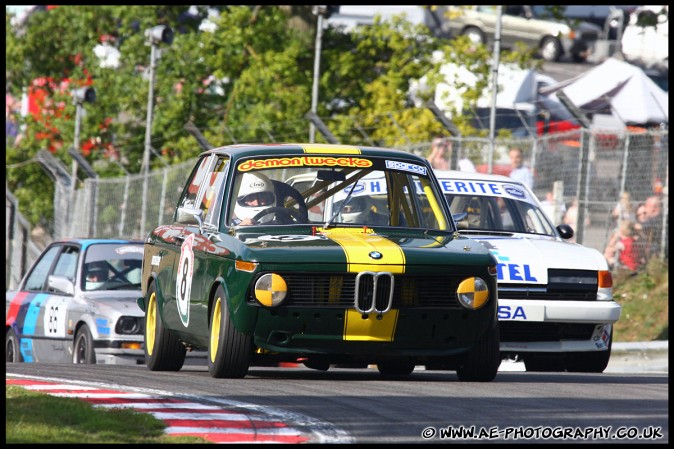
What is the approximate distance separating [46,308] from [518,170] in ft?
23.1

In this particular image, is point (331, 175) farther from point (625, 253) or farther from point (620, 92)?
point (620, 92)

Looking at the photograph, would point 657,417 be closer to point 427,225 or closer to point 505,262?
point 427,225

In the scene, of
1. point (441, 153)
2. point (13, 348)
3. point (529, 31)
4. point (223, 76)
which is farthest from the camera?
point (529, 31)

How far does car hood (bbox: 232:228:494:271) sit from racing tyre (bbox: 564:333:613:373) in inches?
106

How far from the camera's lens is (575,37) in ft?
188

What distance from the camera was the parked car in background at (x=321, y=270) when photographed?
32.2 ft

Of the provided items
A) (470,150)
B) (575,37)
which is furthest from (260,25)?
(575,37)

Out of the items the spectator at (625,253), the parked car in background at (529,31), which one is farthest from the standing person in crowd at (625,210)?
the parked car in background at (529,31)

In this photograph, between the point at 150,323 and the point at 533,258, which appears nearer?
the point at 150,323

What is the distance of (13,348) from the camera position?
16219 millimetres

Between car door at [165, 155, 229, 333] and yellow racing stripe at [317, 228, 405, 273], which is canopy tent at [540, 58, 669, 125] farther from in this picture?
yellow racing stripe at [317, 228, 405, 273]

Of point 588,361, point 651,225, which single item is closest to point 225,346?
point 588,361

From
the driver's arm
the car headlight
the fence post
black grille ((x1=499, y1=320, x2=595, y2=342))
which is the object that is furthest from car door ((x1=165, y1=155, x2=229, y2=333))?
the fence post

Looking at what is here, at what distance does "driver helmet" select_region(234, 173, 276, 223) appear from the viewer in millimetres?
10766
